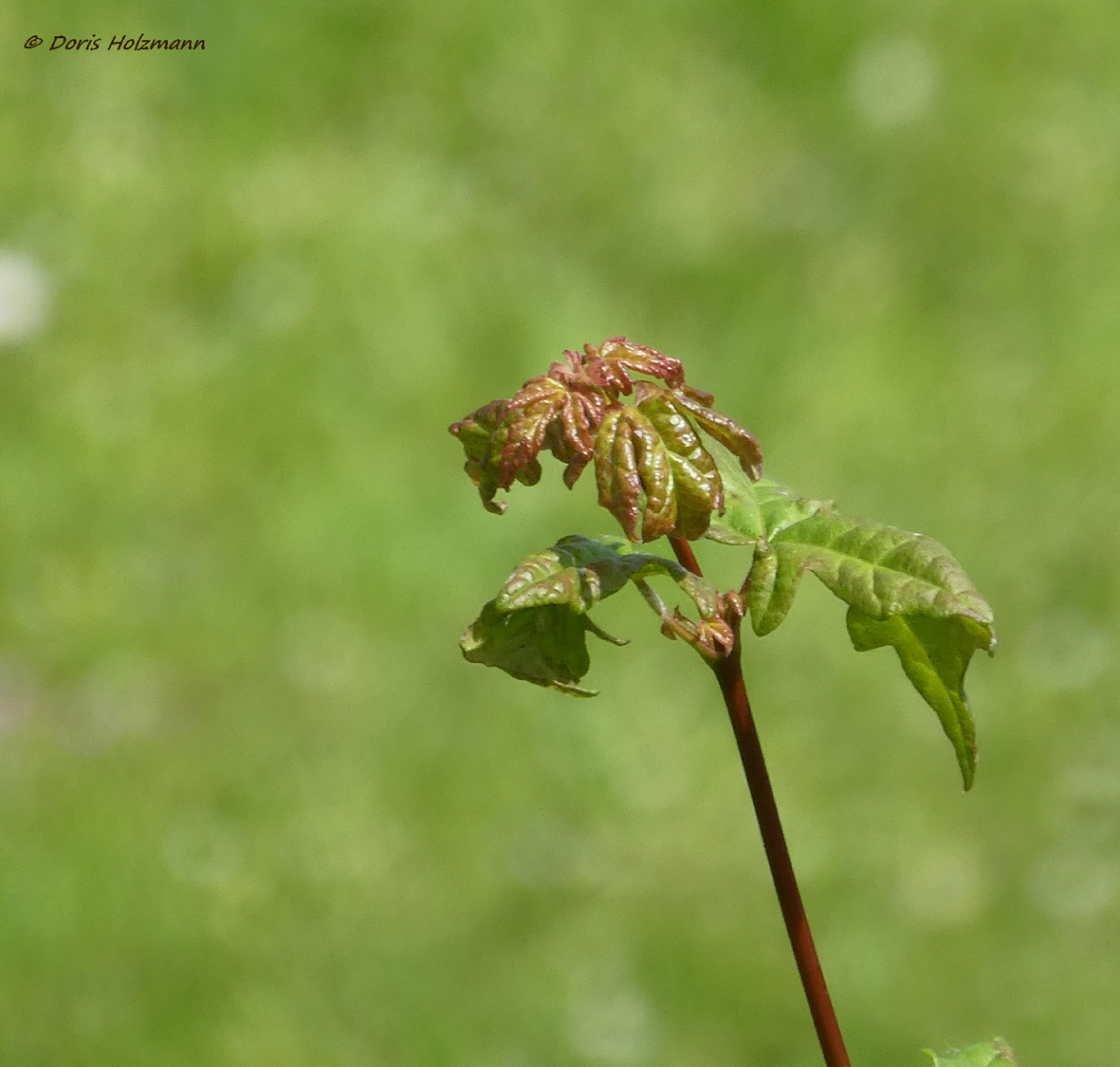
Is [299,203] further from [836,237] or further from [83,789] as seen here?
[83,789]

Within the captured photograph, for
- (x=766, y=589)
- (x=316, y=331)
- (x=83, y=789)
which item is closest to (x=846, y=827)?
(x=83, y=789)

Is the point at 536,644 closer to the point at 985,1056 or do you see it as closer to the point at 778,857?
the point at 778,857

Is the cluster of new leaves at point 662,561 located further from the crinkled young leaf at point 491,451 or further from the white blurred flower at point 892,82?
the white blurred flower at point 892,82

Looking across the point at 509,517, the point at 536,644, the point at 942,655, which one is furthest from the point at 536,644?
the point at 509,517

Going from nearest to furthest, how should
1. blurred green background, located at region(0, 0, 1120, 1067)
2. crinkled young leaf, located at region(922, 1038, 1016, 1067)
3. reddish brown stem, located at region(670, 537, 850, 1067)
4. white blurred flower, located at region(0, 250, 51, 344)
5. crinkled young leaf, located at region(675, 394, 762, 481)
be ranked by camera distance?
reddish brown stem, located at region(670, 537, 850, 1067), crinkled young leaf, located at region(675, 394, 762, 481), crinkled young leaf, located at region(922, 1038, 1016, 1067), blurred green background, located at region(0, 0, 1120, 1067), white blurred flower, located at region(0, 250, 51, 344)

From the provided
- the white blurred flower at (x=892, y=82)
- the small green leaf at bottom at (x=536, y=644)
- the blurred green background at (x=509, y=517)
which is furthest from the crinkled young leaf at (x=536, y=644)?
the white blurred flower at (x=892, y=82)

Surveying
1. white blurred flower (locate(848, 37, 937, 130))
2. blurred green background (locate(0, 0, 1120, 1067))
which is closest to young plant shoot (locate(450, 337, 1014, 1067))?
blurred green background (locate(0, 0, 1120, 1067))

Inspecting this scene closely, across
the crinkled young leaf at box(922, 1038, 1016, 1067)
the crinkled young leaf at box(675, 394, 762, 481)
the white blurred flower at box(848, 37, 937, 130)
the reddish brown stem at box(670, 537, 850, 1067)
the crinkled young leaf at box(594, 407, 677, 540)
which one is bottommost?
the crinkled young leaf at box(922, 1038, 1016, 1067)

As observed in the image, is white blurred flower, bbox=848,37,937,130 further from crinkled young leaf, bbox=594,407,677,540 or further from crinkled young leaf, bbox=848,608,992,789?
crinkled young leaf, bbox=594,407,677,540
